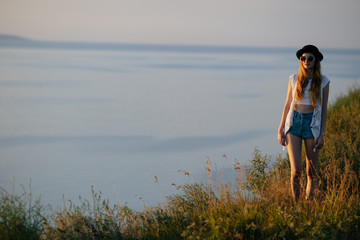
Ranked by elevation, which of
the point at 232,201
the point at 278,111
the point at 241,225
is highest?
the point at 278,111

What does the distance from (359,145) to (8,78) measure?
33.0 metres

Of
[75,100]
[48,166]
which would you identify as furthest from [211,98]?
[48,166]

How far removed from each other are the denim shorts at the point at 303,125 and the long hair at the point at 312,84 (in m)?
0.18

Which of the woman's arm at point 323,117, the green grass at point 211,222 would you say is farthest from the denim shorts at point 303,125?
the green grass at point 211,222

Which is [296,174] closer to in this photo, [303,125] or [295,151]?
[295,151]

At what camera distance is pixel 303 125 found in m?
5.16

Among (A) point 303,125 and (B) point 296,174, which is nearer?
(A) point 303,125

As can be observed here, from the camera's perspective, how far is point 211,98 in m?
27.0

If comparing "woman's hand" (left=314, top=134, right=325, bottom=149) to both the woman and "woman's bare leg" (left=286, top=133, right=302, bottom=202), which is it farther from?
"woman's bare leg" (left=286, top=133, right=302, bottom=202)

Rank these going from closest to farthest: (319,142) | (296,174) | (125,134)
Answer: (319,142) < (296,174) < (125,134)

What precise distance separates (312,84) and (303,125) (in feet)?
1.74

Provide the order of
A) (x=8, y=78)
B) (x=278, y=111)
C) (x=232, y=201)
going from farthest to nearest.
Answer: (x=8, y=78) → (x=278, y=111) → (x=232, y=201)

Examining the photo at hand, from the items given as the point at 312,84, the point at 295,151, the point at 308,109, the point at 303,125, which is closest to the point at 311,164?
the point at 295,151

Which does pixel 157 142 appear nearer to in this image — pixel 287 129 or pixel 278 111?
pixel 278 111
